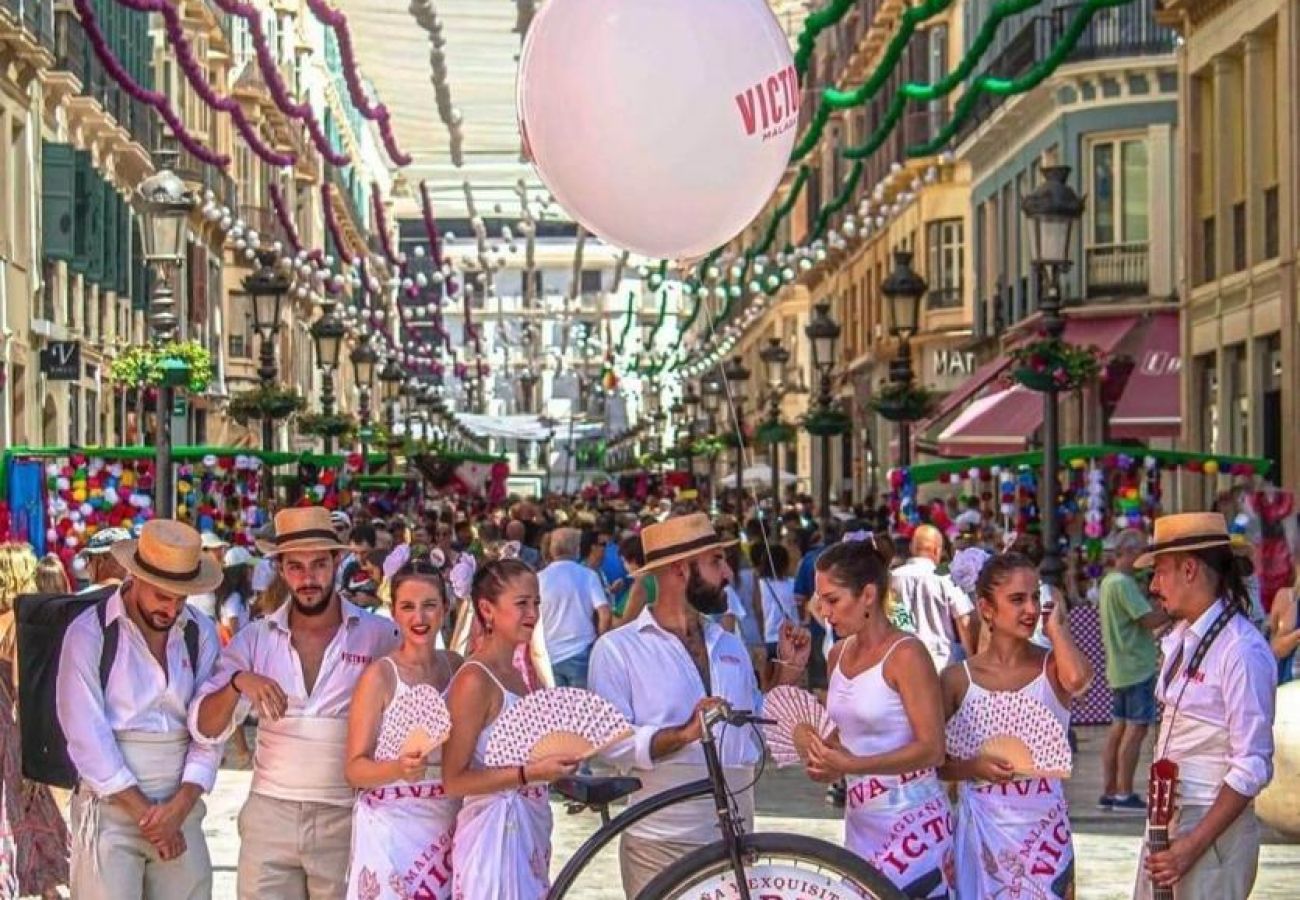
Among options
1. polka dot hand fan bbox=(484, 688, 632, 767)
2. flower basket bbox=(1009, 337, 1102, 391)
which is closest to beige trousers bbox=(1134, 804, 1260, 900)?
polka dot hand fan bbox=(484, 688, 632, 767)

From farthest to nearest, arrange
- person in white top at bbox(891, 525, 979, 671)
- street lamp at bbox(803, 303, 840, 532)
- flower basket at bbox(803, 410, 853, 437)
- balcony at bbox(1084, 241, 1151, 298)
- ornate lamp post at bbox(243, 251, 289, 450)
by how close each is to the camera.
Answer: balcony at bbox(1084, 241, 1151, 298), flower basket at bbox(803, 410, 853, 437), street lamp at bbox(803, 303, 840, 532), ornate lamp post at bbox(243, 251, 289, 450), person in white top at bbox(891, 525, 979, 671)

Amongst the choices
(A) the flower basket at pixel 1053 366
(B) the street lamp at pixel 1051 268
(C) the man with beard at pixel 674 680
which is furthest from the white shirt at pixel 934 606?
(C) the man with beard at pixel 674 680

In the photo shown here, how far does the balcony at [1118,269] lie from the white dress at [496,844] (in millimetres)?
32019

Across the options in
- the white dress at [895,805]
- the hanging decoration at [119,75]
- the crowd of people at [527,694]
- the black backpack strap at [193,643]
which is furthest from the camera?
the hanging decoration at [119,75]

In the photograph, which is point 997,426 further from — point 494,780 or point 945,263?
point 494,780

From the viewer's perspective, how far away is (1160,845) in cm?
792

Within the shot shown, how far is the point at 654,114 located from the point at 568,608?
9.34m

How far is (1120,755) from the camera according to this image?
16516 millimetres

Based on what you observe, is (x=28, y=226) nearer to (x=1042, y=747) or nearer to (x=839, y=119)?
(x=839, y=119)

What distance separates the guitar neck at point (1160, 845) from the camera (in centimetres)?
791

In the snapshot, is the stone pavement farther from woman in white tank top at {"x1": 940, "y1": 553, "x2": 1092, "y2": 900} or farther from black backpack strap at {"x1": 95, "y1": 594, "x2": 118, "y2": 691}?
woman in white tank top at {"x1": 940, "y1": 553, "x2": 1092, "y2": 900}

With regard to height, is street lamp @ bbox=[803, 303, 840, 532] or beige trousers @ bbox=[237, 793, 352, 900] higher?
street lamp @ bbox=[803, 303, 840, 532]

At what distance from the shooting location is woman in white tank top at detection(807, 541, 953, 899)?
26.7 feet

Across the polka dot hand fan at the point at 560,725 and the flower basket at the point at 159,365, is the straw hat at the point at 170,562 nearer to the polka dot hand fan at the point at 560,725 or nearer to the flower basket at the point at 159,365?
the polka dot hand fan at the point at 560,725
